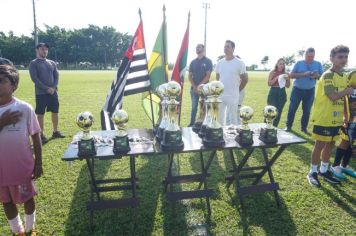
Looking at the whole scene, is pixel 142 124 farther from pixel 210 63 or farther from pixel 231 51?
pixel 231 51

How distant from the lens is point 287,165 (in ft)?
16.6

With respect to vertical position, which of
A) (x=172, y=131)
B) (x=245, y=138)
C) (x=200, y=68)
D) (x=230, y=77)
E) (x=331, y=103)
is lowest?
(x=245, y=138)

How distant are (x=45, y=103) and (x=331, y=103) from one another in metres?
5.72

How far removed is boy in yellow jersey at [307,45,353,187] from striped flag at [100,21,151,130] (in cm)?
253

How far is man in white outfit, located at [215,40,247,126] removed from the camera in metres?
5.56

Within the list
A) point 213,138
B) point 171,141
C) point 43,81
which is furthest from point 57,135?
point 213,138

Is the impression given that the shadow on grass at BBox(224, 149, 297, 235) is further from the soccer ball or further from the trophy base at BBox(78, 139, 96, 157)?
the soccer ball

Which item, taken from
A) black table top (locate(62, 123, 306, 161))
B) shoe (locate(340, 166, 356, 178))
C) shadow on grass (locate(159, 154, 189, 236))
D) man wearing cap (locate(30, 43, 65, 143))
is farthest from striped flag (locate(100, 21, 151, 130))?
shoe (locate(340, 166, 356, 178))

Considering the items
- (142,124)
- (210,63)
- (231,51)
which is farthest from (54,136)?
(231,51)

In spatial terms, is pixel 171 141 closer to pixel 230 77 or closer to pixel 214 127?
pixel 214 127

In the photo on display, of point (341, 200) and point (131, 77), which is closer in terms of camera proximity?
point (341, 200)

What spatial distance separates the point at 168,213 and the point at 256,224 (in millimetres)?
1075

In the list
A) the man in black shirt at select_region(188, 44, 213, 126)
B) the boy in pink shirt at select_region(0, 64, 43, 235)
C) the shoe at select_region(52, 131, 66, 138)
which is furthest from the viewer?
the shoe at select_region(52, 131, 66, 138)

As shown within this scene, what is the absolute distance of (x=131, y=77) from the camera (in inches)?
165
